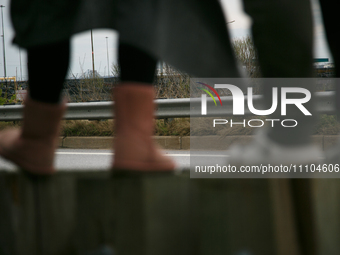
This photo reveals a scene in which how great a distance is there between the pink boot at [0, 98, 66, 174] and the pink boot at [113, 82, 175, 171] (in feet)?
0.68

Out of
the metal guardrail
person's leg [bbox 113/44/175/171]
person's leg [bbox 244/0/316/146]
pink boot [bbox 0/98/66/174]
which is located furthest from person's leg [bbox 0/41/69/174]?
the metal guardrail

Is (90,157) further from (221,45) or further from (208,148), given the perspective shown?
(221,45)

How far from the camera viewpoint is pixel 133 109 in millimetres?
1047

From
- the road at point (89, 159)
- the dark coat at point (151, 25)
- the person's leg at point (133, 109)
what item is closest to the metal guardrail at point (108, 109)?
the road at point (89, 159)

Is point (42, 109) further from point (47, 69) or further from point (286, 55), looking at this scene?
point (286, 55)

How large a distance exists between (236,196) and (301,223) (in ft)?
0.64

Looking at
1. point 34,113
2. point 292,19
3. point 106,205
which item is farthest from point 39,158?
point 292,19

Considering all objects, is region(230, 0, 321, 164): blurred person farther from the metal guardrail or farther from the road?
the metal guardrail

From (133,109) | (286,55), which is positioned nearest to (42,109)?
(133,109)

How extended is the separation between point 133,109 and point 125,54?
0.16m

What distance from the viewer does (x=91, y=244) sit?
1066mm

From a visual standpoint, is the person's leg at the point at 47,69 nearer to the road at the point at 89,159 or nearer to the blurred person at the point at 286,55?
the blurred person at the point at 286,55

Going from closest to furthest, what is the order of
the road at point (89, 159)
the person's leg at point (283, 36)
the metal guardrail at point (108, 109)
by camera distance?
the person's leg at point (283, 36) < the road at point (89, 159) < the metal guardrail at point (108, 109)

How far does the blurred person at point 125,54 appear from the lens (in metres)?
1.05
